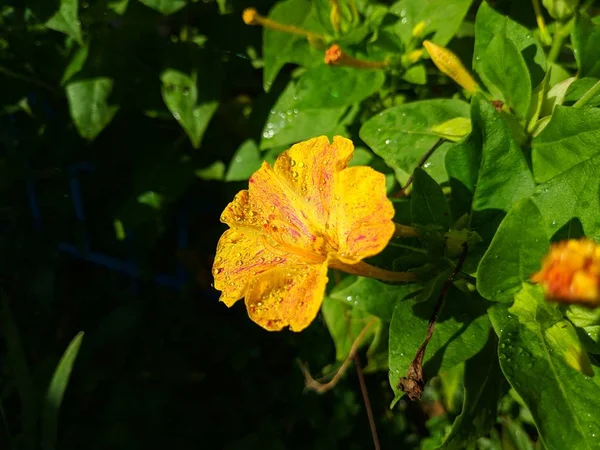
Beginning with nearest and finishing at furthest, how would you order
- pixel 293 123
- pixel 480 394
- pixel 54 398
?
pixel 480 394
pixel 293 123
pixel 54 398

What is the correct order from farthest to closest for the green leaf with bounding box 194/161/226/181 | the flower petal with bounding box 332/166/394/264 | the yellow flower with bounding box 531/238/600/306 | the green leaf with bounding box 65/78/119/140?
→ the green leaf with bounding box 194/161/226/181 → the green leaf with bounding box 65/78/119/140 → the flower petal with bounding box 332/166/394/264 → the yellow flower with bounding box 531/238/600/306

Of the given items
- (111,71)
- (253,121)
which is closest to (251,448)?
(253,121)

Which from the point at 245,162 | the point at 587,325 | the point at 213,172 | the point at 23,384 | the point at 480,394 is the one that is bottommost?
the point at 23,384

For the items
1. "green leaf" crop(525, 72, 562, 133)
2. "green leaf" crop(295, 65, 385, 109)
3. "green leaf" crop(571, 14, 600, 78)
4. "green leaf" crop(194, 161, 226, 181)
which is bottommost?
"green leaf" crop(194, 161, 226, 181)

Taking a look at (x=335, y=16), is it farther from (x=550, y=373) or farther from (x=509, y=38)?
(x=550, y=373)

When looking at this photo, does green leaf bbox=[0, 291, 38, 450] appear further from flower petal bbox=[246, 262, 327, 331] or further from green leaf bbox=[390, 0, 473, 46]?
green leaf bbox=[390, 0, 473, 46]

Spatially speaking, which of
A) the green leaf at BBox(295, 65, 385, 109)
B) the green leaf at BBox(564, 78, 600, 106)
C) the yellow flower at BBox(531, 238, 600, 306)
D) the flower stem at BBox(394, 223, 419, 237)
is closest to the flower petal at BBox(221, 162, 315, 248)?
the flower stem at BBox(394, 223, 419, 237)

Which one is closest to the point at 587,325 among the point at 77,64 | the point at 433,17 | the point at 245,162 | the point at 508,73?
the point at 508,73

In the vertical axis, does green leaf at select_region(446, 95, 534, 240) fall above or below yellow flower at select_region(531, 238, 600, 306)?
below
